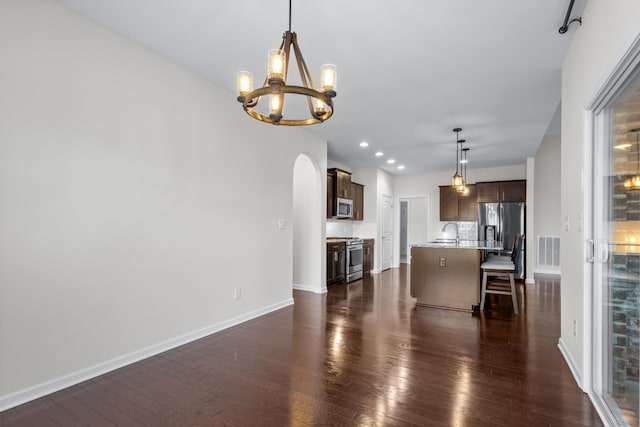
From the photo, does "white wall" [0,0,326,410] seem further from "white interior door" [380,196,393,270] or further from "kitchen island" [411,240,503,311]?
"white interior door" [380,196,393,270]

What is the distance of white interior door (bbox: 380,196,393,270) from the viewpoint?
8.09m

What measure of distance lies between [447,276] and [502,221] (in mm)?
3566

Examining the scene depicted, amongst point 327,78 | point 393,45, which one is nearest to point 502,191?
point 393,45

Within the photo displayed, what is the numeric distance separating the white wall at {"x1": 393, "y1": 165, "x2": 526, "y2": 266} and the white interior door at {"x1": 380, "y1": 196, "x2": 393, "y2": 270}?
249 millimetres

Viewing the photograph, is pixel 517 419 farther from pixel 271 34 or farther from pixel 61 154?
pixel 61 154

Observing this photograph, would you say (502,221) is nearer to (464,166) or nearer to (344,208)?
(464,166)

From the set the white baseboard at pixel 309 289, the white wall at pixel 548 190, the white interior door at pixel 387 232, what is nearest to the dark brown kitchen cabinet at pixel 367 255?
the white interior door at pixel 387 232

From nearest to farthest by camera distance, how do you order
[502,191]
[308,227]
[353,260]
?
[308,227], [353,260], [502,191]

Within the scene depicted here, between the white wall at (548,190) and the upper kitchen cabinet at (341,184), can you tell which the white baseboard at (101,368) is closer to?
the upper kitchen cabinet at (341,184)

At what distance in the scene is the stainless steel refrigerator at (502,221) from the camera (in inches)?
278

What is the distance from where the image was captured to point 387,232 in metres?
8.33

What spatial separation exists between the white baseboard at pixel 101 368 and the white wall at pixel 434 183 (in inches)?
239

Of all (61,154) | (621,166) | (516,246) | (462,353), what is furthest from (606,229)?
(61,154)

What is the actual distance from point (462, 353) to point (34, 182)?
3569 mm
